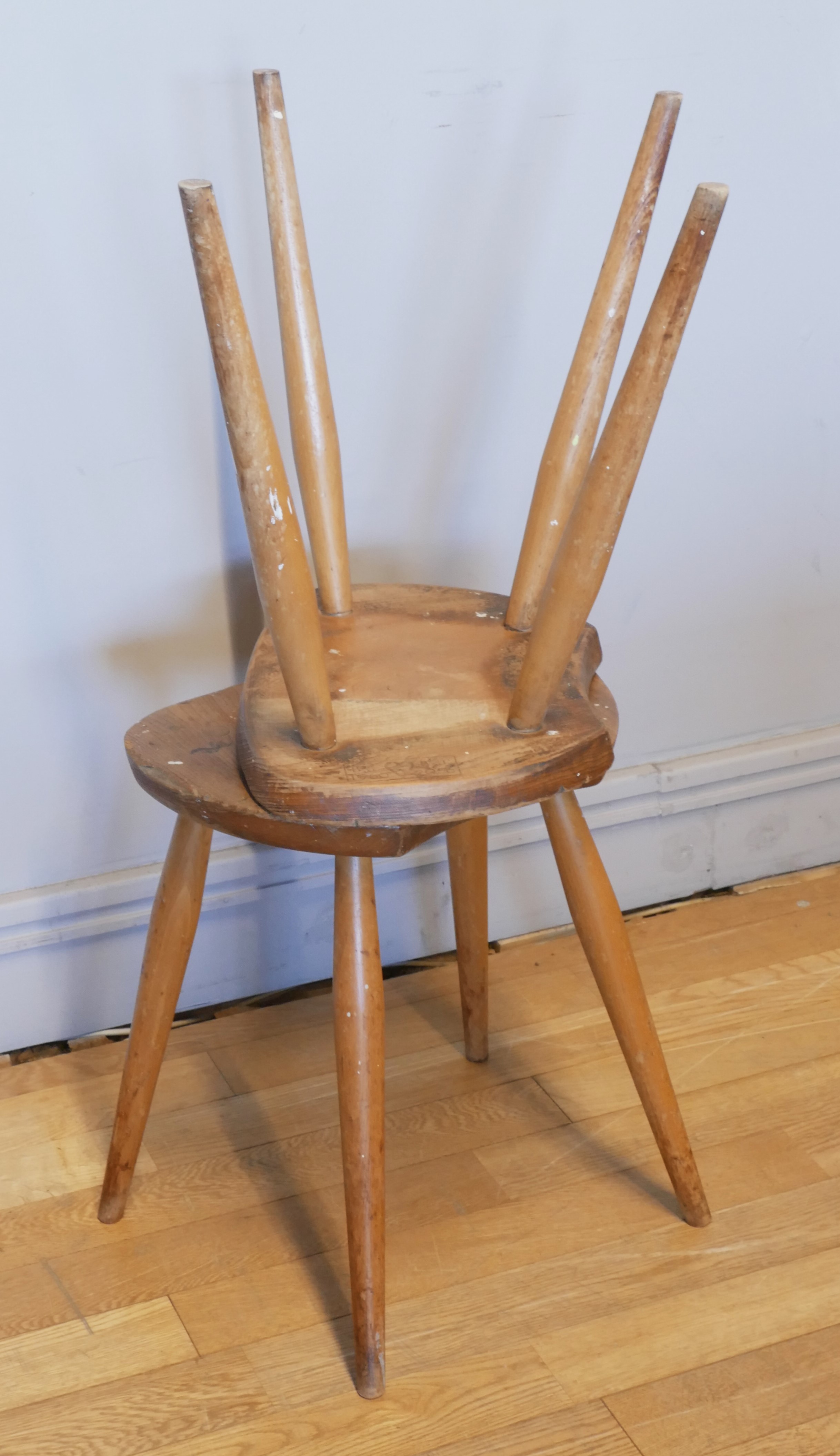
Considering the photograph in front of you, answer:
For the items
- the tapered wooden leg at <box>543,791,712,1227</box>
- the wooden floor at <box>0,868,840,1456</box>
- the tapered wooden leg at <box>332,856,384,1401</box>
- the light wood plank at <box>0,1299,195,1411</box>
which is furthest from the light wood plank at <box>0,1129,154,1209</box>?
the tapered wooden leg at <box>543,791,712,1227</box>

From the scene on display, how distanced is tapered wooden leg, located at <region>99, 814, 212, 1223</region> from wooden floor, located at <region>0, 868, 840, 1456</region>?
74 millimetres

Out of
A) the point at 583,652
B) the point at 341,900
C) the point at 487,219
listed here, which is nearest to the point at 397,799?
the point at 341,900

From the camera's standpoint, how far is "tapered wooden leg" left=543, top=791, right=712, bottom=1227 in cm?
90

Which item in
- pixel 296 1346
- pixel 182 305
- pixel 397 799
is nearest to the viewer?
pixel 397 799

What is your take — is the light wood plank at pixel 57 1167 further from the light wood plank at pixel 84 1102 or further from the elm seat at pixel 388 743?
the elm seat at pixel 388 743

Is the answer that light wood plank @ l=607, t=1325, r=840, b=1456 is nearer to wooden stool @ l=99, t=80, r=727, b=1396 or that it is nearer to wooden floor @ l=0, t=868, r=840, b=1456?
wooden floor @ l=0, t=868, r=840, b=1456

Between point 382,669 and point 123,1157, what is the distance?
407mm

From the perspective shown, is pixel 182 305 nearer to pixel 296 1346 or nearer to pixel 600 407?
pixel 600 407

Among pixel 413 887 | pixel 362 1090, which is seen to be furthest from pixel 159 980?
pixel 413 887

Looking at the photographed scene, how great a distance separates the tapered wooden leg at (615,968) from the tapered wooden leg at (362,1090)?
0.16m

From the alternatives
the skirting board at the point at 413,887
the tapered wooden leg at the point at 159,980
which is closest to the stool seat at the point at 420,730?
the tapered wooden leg at the point at 159,980

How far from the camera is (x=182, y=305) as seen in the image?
3.33ft

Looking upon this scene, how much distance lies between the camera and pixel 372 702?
2.74ft

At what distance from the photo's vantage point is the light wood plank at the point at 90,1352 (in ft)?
2.77
